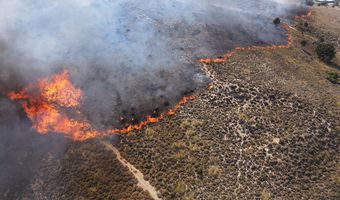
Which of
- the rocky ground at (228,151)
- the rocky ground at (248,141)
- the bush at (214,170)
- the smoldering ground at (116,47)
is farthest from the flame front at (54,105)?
the bush at (214,170)

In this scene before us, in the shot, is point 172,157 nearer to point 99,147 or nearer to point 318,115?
point 99,147

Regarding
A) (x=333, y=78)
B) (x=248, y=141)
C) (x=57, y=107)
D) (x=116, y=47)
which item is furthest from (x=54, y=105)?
(x=333, y=78)

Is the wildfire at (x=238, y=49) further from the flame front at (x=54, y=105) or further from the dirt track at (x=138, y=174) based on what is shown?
the flame front at (x=54, y=105)

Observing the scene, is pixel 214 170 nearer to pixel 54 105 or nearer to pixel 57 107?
pixel 57 107

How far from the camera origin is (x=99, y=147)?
4809 cm

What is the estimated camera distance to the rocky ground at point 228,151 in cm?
4378

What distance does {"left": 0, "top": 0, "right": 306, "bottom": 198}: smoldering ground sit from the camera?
53500 millimetres

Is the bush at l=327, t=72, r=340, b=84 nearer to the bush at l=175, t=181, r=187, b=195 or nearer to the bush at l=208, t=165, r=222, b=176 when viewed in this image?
the bush at l=208, t=165, r=222, b=176

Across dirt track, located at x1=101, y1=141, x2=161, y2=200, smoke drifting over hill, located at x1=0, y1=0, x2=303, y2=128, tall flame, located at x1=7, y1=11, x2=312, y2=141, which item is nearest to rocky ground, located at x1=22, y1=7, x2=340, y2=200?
dirt track, located at x1=101, y1=141, x2=161, y2=200

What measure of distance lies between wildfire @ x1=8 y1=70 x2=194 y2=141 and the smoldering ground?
133 centimetres

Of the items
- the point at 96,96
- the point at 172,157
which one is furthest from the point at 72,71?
the point at 172,157

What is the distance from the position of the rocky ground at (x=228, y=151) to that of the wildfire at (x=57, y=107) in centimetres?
194

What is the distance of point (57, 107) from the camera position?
52844mm

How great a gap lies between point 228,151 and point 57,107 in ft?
94.2
